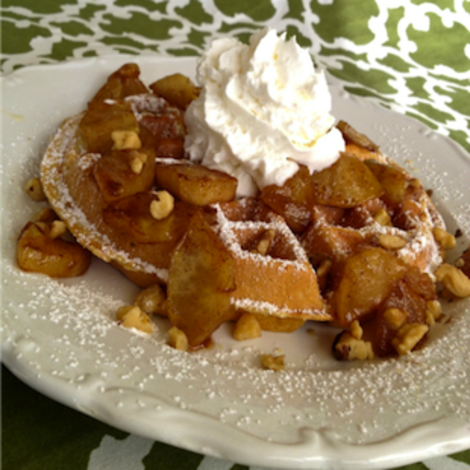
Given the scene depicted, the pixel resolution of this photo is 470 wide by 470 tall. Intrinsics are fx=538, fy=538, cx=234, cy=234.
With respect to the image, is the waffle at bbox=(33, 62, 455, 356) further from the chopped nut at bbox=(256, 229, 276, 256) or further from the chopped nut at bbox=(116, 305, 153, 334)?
the chopped nut at bbox=(116, 305, 153, 334)

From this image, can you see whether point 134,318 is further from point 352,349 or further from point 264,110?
point 264,110

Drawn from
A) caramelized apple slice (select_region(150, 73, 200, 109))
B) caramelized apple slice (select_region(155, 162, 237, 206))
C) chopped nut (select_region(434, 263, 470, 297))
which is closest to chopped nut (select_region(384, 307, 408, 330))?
chopped nut (select_region(434, 263, 470, 297))

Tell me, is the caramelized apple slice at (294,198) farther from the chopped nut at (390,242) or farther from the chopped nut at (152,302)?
the chopped nut at (152,302)

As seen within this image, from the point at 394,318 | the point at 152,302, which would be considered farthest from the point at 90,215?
the point at 394,318

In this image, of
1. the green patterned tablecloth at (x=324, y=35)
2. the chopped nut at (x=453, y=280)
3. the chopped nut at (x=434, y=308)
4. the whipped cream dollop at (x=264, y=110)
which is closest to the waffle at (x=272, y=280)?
the whipped cream dollop at (x=264, y=110)

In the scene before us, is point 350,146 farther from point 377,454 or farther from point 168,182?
point 377,454
